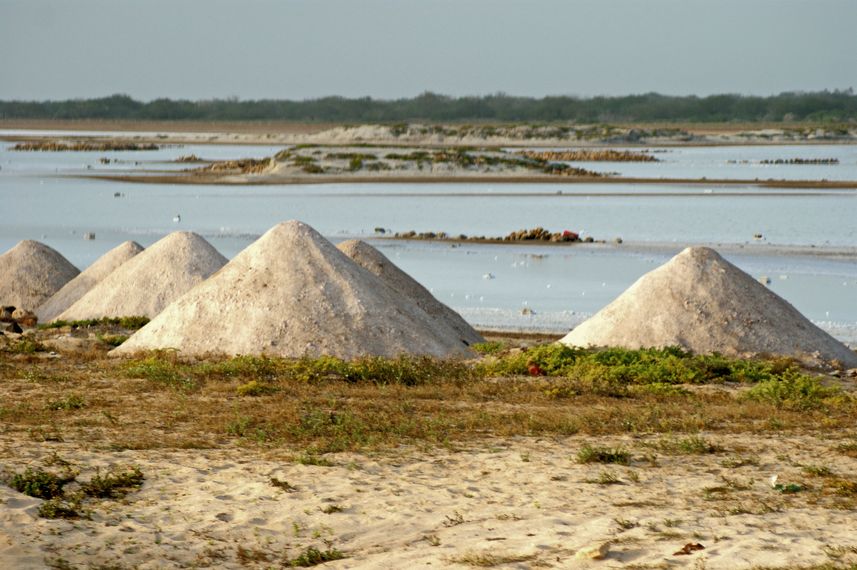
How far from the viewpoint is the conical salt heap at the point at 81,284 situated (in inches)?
961

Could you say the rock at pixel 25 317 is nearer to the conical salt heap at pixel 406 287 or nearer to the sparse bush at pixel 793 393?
the conical salt heap at pixel 406 287

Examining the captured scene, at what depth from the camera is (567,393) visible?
15617mm

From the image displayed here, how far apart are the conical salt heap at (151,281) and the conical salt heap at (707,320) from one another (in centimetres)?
714

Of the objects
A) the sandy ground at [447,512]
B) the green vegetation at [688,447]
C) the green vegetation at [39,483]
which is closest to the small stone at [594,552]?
the sandy ground at [447,512]

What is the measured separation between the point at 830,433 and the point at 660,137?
113 metres

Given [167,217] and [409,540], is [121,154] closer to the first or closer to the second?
[167,217]

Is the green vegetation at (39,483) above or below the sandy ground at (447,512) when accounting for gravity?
above

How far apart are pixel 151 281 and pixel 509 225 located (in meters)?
19.9

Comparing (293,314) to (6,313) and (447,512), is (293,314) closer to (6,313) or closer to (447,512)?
(6,313)

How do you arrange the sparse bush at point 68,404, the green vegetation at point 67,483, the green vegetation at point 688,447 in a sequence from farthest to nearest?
the sparse bush at point 68,404, the green vegetation at point 688,447, the green vegetation at point 67,483

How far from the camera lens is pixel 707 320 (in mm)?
18766

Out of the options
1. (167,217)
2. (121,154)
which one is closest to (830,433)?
(167,217)

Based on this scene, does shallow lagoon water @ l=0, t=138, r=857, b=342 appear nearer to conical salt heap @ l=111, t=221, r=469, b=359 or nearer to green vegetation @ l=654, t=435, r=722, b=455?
conical salt heap @ l=111, t=221, r=469, b=359

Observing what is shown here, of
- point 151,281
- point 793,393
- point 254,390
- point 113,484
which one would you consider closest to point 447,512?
point 113,484
